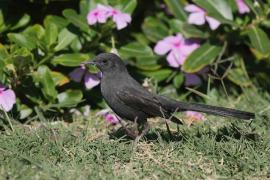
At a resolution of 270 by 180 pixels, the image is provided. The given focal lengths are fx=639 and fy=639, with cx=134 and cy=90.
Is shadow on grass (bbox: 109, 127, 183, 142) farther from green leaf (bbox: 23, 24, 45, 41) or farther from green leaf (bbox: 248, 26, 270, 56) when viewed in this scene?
green leaf (bbox: 248, 26, 270, 56)

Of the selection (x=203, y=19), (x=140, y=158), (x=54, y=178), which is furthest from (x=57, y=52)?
(x=54, y=178)

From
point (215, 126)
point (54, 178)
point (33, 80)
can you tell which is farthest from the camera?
point (33, 80)

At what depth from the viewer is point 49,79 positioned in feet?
20.5

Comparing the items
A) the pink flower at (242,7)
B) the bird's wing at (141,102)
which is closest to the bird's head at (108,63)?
the bird's wing at (141,102)

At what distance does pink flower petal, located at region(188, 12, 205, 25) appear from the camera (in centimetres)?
691

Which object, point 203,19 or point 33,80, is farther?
point 203,19

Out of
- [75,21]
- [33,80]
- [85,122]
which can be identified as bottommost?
[85,122]

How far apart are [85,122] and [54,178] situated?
2276 millimetres

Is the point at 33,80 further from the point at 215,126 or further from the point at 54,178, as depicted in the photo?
the point at 54,178

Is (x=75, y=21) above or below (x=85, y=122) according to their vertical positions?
above

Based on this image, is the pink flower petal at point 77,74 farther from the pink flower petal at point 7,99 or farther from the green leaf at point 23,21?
the pink flower petal at point 7,99

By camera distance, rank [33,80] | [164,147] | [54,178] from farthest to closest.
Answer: [33,80], [164,147], [54,178]

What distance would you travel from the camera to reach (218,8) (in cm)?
688

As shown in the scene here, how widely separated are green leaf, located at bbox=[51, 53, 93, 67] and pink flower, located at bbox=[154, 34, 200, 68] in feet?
3.15
